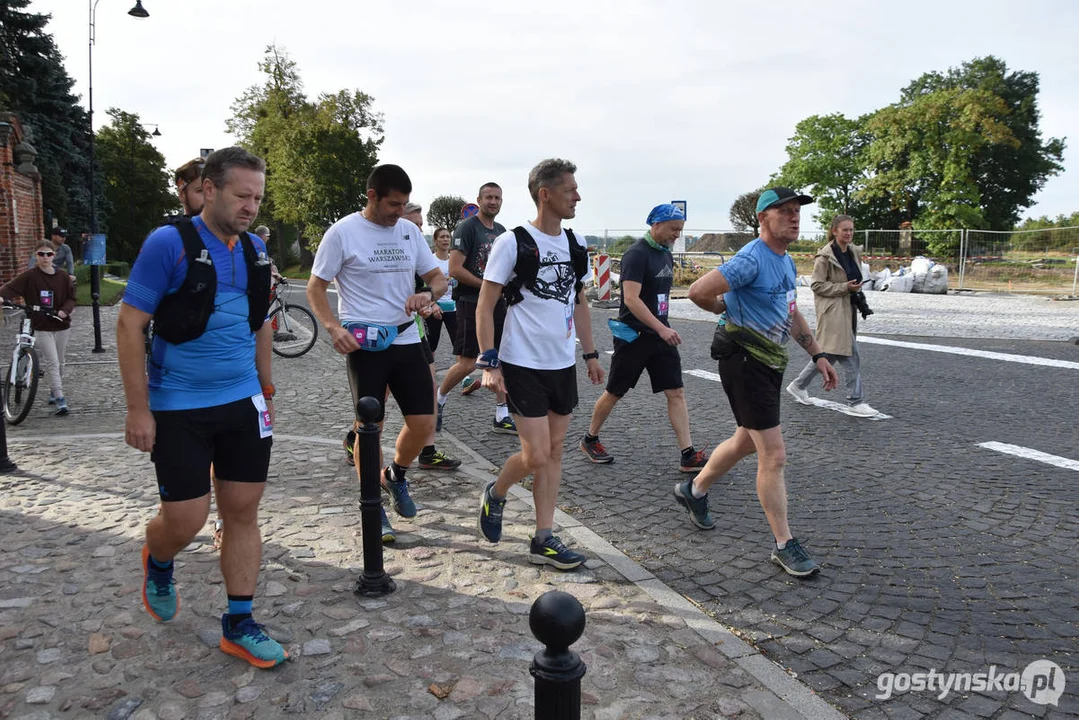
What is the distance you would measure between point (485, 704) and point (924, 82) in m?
66.4

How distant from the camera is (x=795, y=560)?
3.86 metres

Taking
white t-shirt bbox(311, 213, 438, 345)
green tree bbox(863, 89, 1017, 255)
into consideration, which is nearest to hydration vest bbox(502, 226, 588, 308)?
white t-shirt bbox(311, 213, 438, 345)

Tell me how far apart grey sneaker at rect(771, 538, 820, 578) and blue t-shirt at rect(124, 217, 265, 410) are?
2.57 meters

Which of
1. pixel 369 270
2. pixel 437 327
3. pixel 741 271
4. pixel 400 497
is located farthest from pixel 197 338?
pixel 437 327

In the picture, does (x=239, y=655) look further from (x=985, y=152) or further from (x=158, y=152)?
(x=158, y=152)

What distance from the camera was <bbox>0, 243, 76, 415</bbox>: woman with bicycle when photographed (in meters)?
7.65

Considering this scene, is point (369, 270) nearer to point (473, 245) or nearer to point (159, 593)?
point (159, 593)

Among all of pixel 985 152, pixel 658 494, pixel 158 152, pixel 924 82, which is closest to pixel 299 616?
pixel 658 494

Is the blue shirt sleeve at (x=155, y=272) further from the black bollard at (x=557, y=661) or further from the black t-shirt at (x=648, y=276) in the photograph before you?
the black t-shirt at (x=648, y=276)

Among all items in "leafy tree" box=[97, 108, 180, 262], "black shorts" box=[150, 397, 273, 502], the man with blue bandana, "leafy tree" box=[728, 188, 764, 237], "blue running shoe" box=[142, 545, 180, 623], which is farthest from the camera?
"leafy tree" box=[728, 188, 764, 237]

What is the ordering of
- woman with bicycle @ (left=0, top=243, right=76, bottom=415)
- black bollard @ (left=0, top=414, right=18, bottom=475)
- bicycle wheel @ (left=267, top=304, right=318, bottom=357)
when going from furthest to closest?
bicycle wheel @ (left=267, top=304, right=318, bottom=357) → woman with bicycle @ (left=0, top=243, right=76, bottom=415) → black bollard @ (left=0, top=414, right=18, bottom=475)

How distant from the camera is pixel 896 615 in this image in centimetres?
347

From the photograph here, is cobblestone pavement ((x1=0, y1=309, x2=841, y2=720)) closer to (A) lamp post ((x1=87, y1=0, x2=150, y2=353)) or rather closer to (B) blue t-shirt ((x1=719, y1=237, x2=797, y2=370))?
(B) blue t-shirt ((x1=719, y1=237, x2=797, y2=370))

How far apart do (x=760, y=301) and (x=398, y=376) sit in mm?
1991
